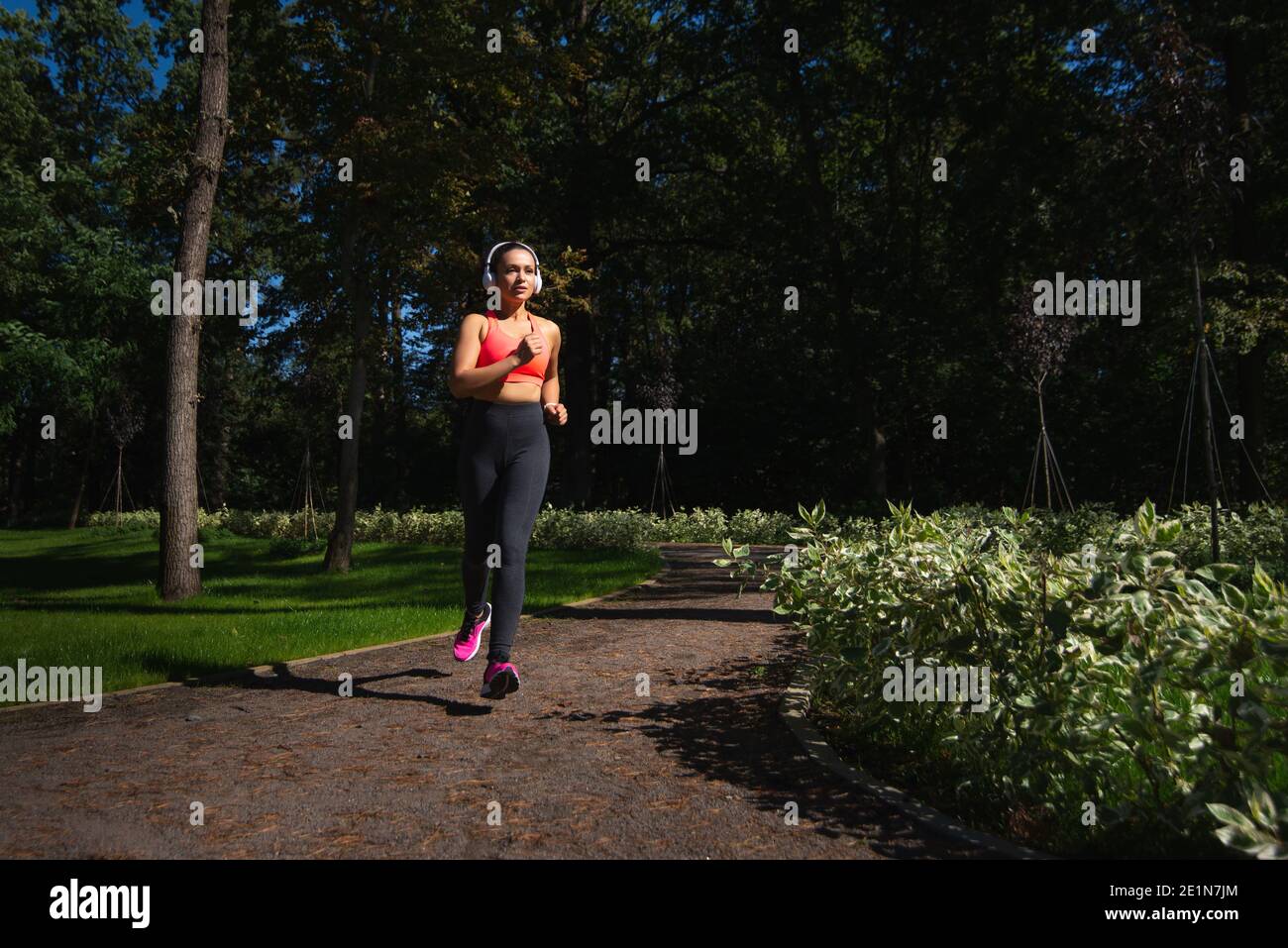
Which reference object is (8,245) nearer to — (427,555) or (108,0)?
(427,555)

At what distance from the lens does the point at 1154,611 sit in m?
3.07

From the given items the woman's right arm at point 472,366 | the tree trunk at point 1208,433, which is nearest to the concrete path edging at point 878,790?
the woman's right arm at point 472,366

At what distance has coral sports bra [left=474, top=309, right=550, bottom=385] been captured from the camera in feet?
16.6

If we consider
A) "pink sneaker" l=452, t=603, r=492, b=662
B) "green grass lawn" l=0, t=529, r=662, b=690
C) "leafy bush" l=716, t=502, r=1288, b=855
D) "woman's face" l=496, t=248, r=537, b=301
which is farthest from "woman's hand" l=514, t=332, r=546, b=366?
"green grass lawn" l=0, t=529, r=662, b=690

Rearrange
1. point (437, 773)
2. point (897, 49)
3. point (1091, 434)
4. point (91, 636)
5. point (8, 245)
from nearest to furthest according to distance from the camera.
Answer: point (437, 773), point (91, 636), point (8, 245), point (897, 49), point (1091, 434)

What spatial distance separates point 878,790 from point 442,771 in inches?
73.3

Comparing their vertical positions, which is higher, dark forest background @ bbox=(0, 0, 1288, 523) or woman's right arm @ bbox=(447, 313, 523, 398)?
dark forest background @ bbox=(0, 0, 1288, 523)

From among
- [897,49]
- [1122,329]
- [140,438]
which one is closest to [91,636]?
[897,49]

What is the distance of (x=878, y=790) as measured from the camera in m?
3.56

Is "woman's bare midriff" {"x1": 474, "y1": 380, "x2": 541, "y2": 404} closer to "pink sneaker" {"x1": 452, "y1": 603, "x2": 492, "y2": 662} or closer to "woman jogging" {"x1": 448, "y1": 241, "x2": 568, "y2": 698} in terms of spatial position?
"woman jogging" {"x1": 448, "y1": 241, "x2": 568, "y2": 698}

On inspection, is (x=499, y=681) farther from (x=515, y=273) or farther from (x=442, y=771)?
(x=515, y=273)

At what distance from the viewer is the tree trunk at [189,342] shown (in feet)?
34.8

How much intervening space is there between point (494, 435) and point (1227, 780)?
3.72m

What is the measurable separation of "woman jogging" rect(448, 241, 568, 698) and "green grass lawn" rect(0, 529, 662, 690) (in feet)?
8.05
